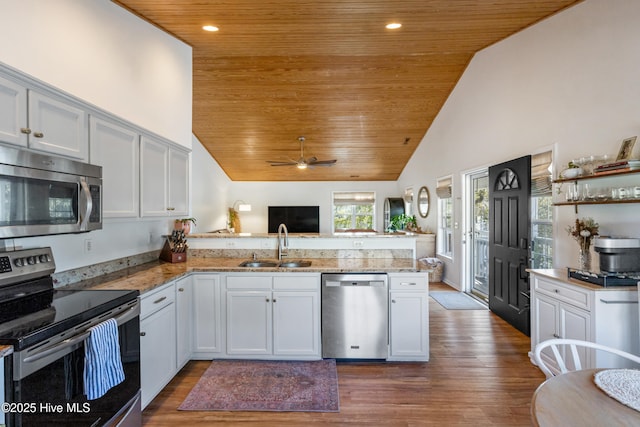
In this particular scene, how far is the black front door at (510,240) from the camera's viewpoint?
368 centimetres

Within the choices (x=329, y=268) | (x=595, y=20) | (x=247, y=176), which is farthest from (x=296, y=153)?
(x=595, y=20)

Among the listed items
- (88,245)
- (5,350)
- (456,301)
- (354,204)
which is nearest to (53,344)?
(5,350)

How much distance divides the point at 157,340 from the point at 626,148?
389 cm

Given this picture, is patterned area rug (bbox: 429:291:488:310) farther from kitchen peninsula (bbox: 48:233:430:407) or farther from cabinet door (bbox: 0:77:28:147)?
cabinet door (bbox: 0:77:28:147)

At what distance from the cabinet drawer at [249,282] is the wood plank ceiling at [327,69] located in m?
2.51

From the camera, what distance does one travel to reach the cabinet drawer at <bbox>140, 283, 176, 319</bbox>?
2188mm

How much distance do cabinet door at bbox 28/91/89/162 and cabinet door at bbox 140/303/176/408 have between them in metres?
1.17

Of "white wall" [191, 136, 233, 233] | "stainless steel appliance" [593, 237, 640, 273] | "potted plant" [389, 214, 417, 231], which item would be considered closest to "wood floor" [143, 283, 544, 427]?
"stainless steel appliance" [593, 237, 640, 273]

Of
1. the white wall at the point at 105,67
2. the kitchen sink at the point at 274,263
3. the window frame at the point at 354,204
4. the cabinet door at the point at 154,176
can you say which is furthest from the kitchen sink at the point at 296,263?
the window frame at the point at 354,204

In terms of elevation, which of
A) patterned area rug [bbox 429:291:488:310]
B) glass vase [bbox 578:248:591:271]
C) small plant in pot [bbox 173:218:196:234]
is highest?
small plant in pot [bbox 173:218:196:234]

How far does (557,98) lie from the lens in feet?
10.9

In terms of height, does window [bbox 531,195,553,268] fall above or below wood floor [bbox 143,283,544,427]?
above

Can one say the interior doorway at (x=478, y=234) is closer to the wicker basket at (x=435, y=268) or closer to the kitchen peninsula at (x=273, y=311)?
the wicker basket at (x=435, y=268)

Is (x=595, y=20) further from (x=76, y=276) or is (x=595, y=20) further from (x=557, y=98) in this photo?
(x=76, y=276)
